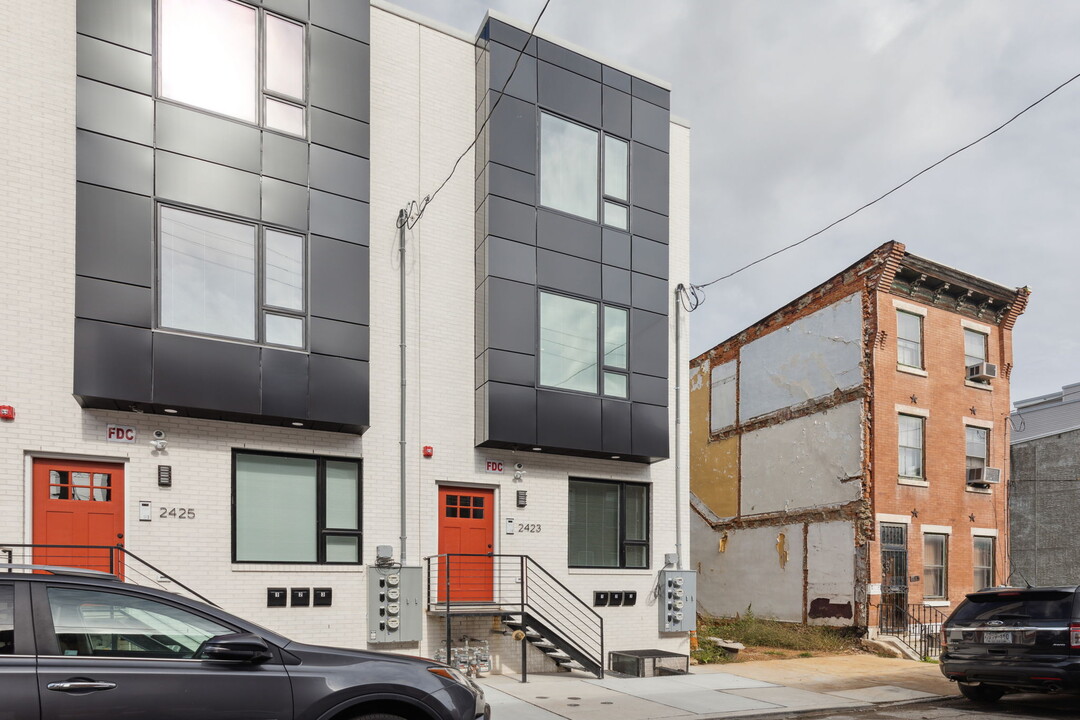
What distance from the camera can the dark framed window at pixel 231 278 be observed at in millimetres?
11367

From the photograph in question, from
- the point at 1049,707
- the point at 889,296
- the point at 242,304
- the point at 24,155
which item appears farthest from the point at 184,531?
the point at 889,296

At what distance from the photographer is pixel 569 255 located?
1466 centimetres

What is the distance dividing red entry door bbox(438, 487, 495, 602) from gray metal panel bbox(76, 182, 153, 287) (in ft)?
17.5

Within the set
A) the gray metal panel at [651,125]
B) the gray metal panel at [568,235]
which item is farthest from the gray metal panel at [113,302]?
the gray metal panel at [651,125]

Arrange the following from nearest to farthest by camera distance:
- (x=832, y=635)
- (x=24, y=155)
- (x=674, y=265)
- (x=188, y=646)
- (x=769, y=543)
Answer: (x=188, y=646) → (x=24, y=155) → (x=674, y=265) → (x=832, y=635) → (x=769, y=543)

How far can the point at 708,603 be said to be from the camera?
23.5 m

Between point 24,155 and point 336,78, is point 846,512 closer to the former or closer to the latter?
point 336,78

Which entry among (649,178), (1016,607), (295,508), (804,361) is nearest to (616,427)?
(649,178)

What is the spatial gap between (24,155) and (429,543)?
290 inches

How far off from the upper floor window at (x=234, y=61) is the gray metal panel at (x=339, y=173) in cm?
47

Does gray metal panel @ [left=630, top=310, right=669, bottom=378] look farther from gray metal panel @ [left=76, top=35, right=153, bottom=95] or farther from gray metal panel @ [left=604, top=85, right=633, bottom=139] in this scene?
gray metal panel @ [left=76, top=35, right=153, bottom=95]

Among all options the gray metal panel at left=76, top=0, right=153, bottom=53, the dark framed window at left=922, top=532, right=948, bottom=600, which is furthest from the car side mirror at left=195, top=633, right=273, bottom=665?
the dark framed window at left=922, top=532, right=948, bottom=600

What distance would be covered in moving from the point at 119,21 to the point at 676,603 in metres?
11.9

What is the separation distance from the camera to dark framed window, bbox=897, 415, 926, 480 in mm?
19797
